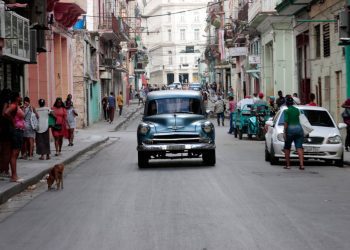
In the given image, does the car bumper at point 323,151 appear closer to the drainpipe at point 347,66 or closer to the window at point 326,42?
the drainpipe at point 347,66

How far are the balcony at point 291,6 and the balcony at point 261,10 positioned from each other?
347 cm

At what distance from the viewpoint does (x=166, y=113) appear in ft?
68.7

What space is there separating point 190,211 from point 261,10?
35.1m

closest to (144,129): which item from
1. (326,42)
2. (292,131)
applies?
(292,131)

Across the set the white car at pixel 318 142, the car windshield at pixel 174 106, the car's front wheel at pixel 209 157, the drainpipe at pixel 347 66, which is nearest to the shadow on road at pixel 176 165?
the car's front wheel at pixel 209 157

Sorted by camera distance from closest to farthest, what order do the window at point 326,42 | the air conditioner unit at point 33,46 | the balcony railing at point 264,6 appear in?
1. the air conditioner unit at point 33,46
2. the window at point 326,42
3. the balcony railing at point 264,6

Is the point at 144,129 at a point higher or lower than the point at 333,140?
higher

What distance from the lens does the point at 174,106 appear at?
→ 835 inches

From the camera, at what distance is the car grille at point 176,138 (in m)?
20.0

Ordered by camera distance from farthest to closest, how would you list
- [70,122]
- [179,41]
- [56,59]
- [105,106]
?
[179,41] → [105,106] → [56,59] → [70,122]

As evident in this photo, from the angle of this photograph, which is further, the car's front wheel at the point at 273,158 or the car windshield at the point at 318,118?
the car windshield at the point at 318,118

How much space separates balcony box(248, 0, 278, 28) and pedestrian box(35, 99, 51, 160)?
22.1 m

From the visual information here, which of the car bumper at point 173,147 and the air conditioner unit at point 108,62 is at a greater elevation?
the air conditioner unit at point 108,62

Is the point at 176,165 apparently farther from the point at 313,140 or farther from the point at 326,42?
the point at 326,42
